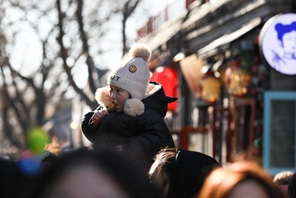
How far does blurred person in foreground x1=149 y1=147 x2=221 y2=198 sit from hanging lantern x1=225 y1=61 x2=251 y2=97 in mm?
11387

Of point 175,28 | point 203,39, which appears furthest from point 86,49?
point 203,39

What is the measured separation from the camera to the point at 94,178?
2.36 meters

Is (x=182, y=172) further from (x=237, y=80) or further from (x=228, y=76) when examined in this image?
(x=228, y=76)

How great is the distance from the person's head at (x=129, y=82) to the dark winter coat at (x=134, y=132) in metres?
0.11

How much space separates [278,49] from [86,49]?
13856 mm

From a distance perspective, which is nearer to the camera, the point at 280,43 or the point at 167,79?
the point at 280,43

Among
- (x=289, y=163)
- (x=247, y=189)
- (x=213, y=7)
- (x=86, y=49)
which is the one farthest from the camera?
(x=86, y=49)

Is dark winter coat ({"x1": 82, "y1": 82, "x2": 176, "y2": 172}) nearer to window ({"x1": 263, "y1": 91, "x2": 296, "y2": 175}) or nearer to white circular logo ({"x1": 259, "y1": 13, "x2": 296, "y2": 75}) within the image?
white circular logo ({"x1": 259, "y1": 13, "x2": 296, "y2": 75})

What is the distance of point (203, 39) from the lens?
22.0 metres

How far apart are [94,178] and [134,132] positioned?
4301 millimetres

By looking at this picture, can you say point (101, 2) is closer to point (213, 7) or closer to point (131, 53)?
point (213, 7)

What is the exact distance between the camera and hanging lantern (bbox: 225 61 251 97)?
53.2ft

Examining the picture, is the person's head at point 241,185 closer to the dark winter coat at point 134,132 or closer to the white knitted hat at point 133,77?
the dark winter coat at point 134,132

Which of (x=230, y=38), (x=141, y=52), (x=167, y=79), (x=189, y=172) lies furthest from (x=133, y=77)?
(x=167, y=79)
